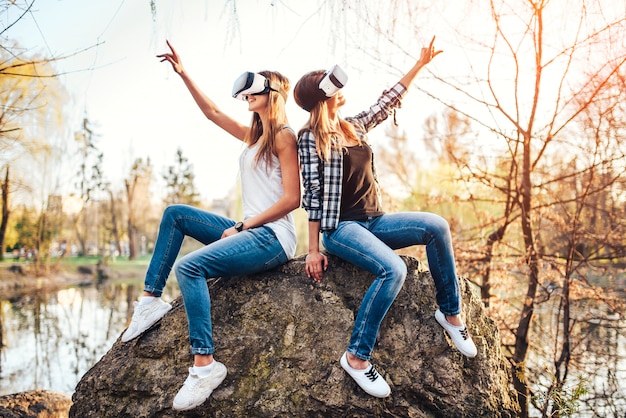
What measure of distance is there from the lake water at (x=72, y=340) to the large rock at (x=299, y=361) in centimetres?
227

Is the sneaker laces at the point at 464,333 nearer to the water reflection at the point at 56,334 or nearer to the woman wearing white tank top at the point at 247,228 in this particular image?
the woman wearing white tank top at the point at 247,228

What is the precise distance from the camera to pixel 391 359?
3.22 meters

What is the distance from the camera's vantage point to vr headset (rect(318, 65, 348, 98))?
3179mm

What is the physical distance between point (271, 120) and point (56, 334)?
11721mm

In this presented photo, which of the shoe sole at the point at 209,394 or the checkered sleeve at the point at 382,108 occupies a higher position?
the checkered sleeve at the point at 382,108

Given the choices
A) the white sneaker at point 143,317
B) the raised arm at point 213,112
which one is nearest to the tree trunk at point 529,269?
the raised arm at point 213,112

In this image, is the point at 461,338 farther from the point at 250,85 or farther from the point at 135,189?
the point at 135,189

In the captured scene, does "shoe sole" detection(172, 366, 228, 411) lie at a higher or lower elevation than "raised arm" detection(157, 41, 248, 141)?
lower

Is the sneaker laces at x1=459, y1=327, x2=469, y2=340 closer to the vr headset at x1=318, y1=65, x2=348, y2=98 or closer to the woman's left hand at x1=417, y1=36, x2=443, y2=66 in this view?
the vr headset at x1=318, y1=65, x2=348, y2=98

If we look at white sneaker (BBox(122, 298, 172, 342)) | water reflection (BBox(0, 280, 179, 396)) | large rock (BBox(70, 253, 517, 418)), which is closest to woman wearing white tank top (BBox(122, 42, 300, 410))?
white sneaker (BBox(122, 298, 172, 342))

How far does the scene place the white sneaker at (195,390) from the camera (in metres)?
2.96

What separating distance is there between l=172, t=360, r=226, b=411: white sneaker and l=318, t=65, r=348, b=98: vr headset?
5.75 feet

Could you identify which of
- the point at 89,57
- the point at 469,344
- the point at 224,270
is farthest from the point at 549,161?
the point at 89,57

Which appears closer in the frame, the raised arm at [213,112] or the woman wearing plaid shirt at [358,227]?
the woman wearing plaid shirt at [358,227]
